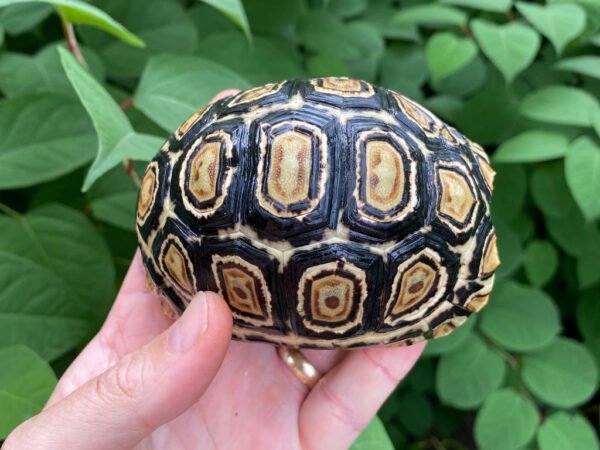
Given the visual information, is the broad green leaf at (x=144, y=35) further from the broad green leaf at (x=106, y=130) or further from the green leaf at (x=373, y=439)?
the green leaf at (x=373, y=439)

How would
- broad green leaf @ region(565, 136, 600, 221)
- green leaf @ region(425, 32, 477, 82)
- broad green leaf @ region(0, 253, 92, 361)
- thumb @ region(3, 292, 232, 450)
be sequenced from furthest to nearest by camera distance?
green leaf @ region(425, 32, 477, 82), broad green leaf @ region(565, 136, 600, 221), broad green leaf @ region(0, 253, 92, 361), thumb @ region(3, 292, 232, 450)

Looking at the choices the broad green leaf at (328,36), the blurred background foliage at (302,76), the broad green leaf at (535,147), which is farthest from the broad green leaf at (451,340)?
the broad green leaf at (328,36)

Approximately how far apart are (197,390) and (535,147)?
0.86 m

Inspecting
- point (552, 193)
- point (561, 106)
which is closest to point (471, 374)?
point (552, 193)

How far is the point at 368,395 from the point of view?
3.57ft

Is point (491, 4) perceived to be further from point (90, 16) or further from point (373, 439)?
point (373, 439)

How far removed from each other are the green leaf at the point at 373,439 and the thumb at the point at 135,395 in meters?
0.40


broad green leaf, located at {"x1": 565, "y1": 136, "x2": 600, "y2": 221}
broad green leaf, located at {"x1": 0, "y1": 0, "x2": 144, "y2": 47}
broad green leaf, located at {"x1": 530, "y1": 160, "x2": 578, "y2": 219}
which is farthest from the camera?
broad green leaf, located at {"x1": 530, "y1": 160, "x2": 578, "y2": 219}

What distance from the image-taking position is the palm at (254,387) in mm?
1021

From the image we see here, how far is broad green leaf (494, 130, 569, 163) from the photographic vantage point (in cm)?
115

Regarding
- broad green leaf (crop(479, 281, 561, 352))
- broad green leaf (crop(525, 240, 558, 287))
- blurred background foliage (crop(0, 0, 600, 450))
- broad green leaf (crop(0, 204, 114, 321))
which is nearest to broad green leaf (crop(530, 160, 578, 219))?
blurred background foliage (crop(0, 0, 600, 450))

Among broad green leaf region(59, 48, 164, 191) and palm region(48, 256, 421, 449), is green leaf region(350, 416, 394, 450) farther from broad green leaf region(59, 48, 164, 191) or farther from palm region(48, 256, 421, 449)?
broad green leaf region(59, 48, 164, 191)

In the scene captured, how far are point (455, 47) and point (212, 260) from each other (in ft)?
2.52

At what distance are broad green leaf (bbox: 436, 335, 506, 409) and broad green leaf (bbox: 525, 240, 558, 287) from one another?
0.85 feet
